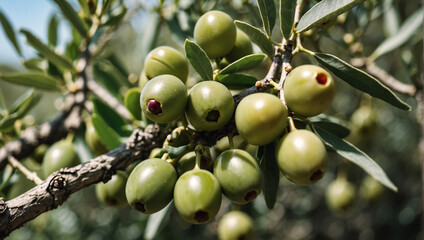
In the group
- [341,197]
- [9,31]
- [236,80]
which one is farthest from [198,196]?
[341,197]

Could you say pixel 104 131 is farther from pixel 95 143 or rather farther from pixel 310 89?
pixel 310 89

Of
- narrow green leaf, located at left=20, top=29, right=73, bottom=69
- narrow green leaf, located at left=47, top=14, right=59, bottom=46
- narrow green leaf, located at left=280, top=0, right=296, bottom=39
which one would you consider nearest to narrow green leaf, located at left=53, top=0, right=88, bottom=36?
narrow green leaf, located at left=20, top=29, right=73, bottom=69

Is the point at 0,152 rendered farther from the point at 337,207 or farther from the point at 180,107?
the point at 337,207

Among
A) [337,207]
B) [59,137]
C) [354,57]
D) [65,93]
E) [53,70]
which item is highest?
[53,70]

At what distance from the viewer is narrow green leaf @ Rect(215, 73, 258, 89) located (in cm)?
127

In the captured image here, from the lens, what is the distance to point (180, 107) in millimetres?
1181

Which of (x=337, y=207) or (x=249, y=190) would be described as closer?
(x=249, y=190)

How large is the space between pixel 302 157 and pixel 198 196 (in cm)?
34

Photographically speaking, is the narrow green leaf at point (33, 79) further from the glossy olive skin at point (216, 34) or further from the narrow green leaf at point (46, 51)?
the glossy olive skin at point (216, 34)

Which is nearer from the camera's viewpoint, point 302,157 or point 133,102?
point 302,157

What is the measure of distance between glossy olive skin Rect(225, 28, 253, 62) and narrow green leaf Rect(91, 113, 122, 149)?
0.65 metres

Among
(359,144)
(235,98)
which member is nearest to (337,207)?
(359,144)

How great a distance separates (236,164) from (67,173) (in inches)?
24.5

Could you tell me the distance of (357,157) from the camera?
1.11 m
